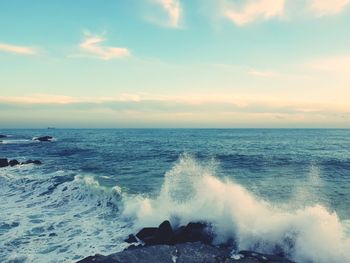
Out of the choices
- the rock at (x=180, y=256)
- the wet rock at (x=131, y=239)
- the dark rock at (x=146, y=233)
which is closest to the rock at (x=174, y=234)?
the dark rock at (x=146, y=233)

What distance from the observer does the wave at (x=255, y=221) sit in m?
10.7

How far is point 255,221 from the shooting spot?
12.6 meters

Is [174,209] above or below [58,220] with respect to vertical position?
above

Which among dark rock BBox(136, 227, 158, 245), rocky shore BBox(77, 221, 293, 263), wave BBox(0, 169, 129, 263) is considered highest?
rocky shore BBox(77, 221, 293, 263)

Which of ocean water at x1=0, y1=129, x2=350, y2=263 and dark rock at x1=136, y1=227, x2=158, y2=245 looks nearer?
ocean water at x1=0, y1=129, x2=350, y2=263

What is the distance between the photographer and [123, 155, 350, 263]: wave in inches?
422

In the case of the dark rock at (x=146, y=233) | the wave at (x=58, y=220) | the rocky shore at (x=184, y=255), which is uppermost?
the rocky shore at (x=184, y=255)

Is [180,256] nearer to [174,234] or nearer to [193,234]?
[193,234]

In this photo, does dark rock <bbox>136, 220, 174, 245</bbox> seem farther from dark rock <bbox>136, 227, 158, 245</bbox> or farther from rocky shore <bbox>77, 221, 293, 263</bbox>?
rocky shore <bbox>77, 221, 293, 263</bbox>

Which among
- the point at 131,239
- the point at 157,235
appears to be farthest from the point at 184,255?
the point at 131,239

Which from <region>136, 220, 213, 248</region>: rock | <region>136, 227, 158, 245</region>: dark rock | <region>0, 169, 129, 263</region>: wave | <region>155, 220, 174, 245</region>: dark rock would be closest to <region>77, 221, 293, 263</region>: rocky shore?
<region>136, 220, 213, 248</region>: rock

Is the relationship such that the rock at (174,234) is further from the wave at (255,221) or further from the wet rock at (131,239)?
the wave at (255,221)

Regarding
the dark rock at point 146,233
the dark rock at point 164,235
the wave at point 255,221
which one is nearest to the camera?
the wave at point 255,221

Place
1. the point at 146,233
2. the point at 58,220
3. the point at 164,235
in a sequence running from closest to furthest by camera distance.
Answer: the point at 164,235
the point at 146,233
the point at 58,220
